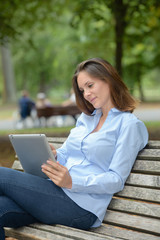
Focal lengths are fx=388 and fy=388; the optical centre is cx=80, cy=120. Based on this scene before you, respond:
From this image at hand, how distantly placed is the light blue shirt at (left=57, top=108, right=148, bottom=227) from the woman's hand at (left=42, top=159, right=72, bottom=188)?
50mm

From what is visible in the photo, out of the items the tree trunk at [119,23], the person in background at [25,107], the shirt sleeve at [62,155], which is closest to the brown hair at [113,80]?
the shirt sleeve at [62,155]

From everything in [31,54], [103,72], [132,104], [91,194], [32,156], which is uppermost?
[103,72]

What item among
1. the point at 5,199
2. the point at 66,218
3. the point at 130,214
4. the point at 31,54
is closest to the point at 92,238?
the point at 66,218

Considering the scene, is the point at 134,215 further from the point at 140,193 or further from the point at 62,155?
the point at 62,155

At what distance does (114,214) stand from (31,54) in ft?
103

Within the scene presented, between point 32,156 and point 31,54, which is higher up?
point 32,156

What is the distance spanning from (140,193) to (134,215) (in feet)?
0.61

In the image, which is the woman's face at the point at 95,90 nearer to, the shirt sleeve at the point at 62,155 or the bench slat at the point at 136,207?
the shirt sleeve at the point at 62,155

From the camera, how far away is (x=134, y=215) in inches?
106

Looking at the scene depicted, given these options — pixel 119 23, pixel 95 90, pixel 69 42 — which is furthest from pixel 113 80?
pixel 69 42

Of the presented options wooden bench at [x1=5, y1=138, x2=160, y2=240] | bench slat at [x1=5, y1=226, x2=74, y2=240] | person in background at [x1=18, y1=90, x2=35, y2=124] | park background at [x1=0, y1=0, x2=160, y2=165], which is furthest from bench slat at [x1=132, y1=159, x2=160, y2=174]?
person in background at [x1=18, y1=90, x2=35, y2=124]

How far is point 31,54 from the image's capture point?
1303 inches

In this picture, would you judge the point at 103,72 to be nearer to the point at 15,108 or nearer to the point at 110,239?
the point at 110,239

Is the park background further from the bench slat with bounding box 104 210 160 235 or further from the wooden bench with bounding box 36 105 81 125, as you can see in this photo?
the bench slat with bounding box 104 210 160 235
